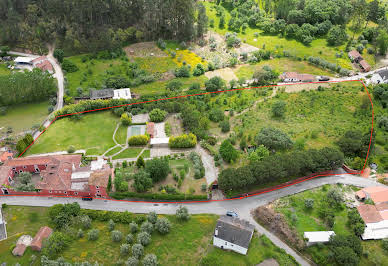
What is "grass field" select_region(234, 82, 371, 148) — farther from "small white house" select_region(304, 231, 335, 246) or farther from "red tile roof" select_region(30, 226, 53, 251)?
"red tile roof" select_region(30, 226, 53, 251)

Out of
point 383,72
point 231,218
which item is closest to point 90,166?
point 231,218

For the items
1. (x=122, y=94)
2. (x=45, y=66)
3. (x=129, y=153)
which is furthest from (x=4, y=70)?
(x=129, y=153)

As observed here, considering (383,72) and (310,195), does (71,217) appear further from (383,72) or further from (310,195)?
(383,72)

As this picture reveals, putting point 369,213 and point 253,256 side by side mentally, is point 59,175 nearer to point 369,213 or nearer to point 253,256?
point 253,256

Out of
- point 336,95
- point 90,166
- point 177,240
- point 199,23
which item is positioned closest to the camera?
point 177,240

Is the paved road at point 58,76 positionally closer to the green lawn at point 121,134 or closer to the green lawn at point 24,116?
the green lawn at point 24,116

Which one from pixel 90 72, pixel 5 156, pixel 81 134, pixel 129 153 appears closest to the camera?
pixel 5 156

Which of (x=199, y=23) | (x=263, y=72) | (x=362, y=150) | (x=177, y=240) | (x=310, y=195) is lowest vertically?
(x=177, y=240)

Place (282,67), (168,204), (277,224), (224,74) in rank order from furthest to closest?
(282,67), (224,74), (168,204), (277,224)

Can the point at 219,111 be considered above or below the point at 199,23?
below
